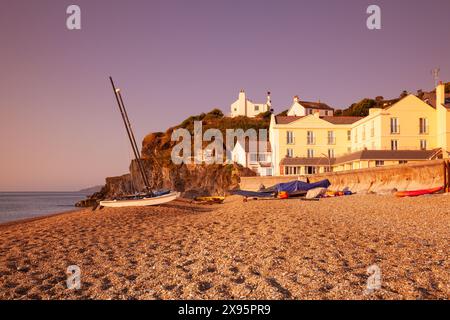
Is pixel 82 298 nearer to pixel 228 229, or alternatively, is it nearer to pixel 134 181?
pixel 228 229

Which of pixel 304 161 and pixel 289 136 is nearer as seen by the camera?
pixel 304 161

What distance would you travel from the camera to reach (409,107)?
50.9 m

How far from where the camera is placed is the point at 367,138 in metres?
55.0

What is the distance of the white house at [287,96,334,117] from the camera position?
8362cm

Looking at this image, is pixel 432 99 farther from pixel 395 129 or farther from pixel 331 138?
pixel 331 138

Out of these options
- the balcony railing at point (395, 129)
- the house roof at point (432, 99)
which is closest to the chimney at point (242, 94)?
the house roof at point (432, 99)

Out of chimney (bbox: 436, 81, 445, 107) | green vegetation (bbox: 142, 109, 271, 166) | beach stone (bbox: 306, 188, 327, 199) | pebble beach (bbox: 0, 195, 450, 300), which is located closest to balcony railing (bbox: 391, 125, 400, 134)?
chimney (bbox: 436, 81, 445, 107)

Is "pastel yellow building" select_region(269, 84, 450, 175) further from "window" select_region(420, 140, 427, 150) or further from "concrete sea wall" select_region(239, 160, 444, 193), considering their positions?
"concrete sea wall" select_region(239, 160, 444, 193)

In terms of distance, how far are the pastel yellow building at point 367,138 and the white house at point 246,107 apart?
50.3 metres

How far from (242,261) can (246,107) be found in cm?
10650

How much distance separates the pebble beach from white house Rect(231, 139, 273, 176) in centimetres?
5024

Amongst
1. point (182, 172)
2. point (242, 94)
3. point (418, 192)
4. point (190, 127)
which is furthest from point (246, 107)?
point (418, 192)

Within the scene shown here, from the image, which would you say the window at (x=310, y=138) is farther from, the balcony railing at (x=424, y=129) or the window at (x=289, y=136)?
the balcony railing at (x=424, y=129)
